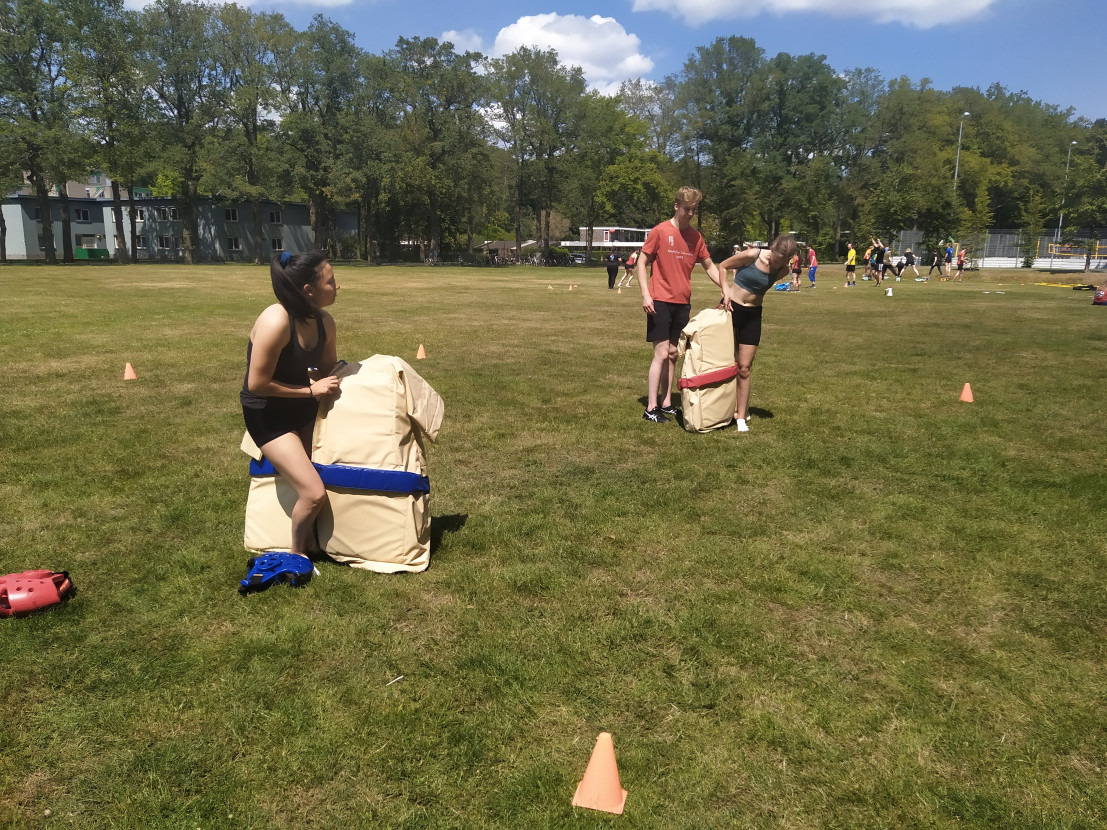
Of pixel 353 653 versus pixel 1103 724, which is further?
pixel 353 653

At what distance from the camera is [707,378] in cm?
774

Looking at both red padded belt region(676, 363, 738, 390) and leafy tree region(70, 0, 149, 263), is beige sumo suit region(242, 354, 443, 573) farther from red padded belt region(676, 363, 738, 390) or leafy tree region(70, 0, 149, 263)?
leafy tree region(70, 0, 149, 263)

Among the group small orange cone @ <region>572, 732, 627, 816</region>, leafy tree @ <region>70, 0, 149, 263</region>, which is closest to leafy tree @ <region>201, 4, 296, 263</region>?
leafy tree @ <region>70, 0, 149, 263</region>

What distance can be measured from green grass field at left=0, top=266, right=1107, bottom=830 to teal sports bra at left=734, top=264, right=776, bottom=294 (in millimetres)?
1601

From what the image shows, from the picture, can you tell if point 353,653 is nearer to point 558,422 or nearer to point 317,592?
point 317,592

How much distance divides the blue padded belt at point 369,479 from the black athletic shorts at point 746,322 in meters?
4.69

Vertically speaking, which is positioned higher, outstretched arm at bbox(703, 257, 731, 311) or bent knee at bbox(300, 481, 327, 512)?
outstretched arm at bbox(703, 257, 731, 311)

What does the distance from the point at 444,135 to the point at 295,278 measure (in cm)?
6650

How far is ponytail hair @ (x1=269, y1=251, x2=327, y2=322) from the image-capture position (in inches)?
157

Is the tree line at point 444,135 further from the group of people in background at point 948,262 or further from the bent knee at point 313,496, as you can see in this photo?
the bent knee at point 313,496

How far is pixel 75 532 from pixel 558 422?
474 centimetres

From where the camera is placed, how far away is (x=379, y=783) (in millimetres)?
2824

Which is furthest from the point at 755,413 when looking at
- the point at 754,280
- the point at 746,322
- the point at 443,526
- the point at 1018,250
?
the point at 1018,250

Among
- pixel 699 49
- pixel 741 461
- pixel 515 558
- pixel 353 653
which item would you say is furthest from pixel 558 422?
pixel 699 49
